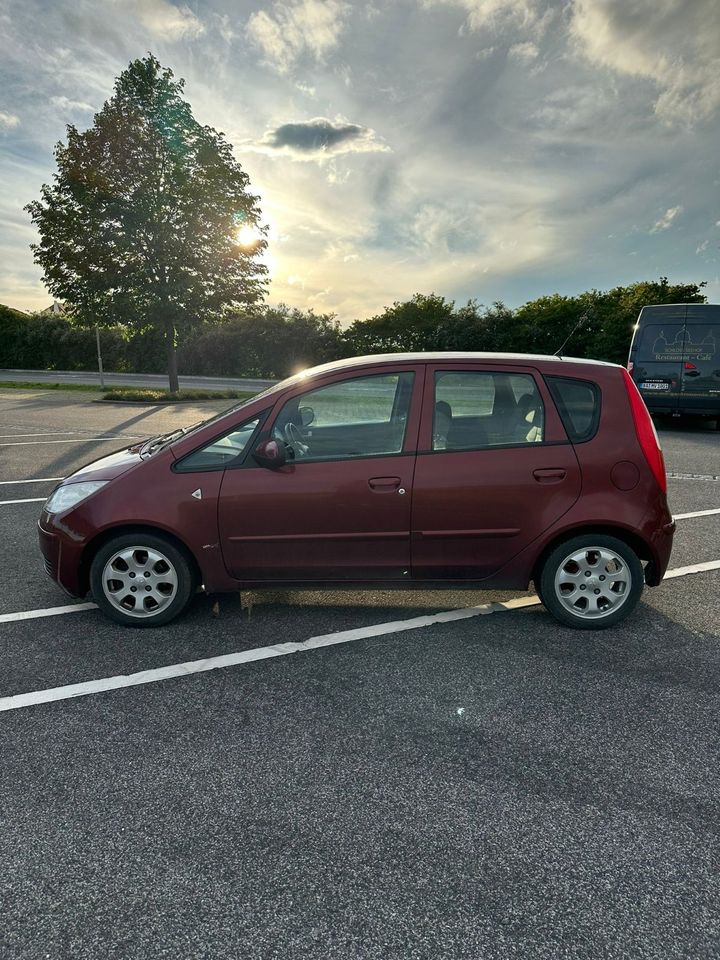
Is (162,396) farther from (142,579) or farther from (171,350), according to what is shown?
(142,579)

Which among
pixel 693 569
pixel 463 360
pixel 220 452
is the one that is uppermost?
pixel 463 360

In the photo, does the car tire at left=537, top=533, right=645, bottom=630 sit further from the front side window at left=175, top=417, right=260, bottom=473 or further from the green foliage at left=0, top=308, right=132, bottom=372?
the green foliage at left=0, top=308, right=132, bottom=372

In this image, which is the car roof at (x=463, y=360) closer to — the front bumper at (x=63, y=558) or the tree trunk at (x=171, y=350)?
the front bumper at (x=63, y=558)

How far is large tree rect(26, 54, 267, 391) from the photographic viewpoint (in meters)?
21.4

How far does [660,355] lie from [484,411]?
35.8 ft

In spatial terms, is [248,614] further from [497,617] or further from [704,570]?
[704,570]

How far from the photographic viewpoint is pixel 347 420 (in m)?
4.07

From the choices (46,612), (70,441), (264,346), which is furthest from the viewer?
(264,346)

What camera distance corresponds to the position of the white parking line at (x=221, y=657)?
313 centimetres

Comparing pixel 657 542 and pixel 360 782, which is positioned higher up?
pixel 657 542

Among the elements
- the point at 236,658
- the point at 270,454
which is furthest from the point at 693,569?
the point at 236,658

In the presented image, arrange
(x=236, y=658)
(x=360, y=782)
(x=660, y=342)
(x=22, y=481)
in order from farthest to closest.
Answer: (x=660, y=342), (x=22, y=481), (x=236, y=658), (x=360, y=782)

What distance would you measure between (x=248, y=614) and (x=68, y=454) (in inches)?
299

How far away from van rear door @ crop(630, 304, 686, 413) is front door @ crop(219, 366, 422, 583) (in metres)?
11.0
